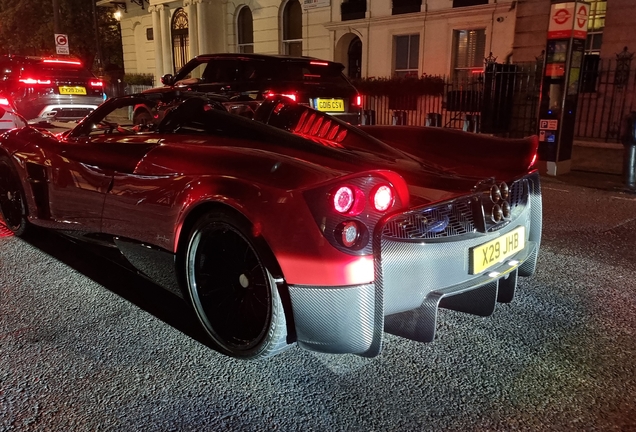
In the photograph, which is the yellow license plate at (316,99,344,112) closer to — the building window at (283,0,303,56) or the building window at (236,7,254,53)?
the building window at (283,0,303,56)

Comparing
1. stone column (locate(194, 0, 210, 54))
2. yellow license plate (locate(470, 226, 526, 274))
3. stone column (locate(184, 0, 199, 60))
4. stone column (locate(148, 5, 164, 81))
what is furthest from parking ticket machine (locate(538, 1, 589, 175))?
stone column (locate(148, 5, 164, 81))

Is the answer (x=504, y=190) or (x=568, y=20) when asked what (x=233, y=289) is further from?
(x=568, y=20)

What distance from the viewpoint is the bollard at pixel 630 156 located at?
762cm

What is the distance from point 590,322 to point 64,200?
3520mm

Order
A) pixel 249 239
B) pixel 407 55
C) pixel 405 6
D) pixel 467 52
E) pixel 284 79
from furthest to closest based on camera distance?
pixel 407 55 → pixel 405 6 → pixel 467 52 → pixel 284 79 → pixel 249 239

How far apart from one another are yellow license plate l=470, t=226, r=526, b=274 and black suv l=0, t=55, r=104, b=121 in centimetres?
1185

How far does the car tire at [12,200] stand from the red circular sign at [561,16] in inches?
316

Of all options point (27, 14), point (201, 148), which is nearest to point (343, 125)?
point (201, 148)

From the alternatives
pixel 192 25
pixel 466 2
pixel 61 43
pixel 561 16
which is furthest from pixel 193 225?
pixel 192 25

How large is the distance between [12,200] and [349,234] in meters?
3.75

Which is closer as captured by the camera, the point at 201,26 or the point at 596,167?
the point at 596,167

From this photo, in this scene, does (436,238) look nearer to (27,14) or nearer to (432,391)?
(432,391)

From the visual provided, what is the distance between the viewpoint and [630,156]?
25.1 feet

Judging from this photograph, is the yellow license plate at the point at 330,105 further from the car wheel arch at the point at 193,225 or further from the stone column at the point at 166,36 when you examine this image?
the stone column at the point at 166,36
